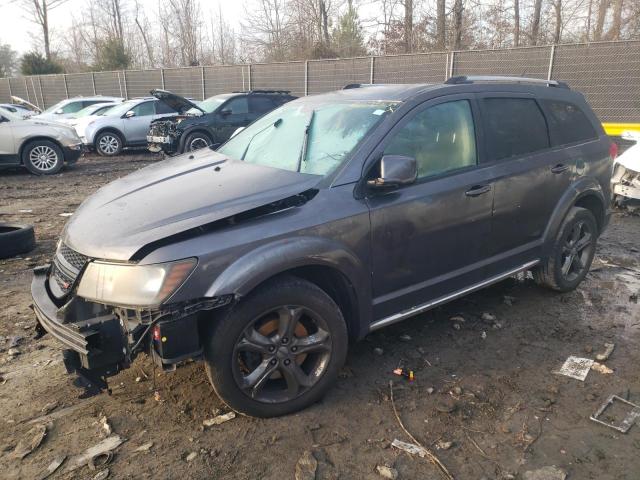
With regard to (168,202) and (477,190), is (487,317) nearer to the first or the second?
(477,190)

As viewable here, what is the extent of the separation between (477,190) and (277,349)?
71.3 inches

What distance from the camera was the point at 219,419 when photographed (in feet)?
9.58

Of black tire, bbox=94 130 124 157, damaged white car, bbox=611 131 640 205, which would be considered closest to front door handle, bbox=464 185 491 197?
damaged white car, bbox=611 131 640 205

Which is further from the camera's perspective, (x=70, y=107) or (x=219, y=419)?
(x=70, y=107)

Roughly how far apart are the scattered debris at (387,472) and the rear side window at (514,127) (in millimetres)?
2324

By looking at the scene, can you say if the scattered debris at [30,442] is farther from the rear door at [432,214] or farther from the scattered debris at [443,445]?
the scattered debris at [443,445]

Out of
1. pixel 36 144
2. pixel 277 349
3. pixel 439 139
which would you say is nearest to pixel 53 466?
pixel 277 349

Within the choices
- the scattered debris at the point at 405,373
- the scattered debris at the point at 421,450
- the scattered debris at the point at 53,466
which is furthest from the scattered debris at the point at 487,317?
the scattered debris at the point at 53,466

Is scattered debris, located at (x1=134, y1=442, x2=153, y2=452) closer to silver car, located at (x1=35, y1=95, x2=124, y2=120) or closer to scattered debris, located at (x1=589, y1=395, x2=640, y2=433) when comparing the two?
scattered debris, located at (x1=589, y1=395, x2=640, y2=433)

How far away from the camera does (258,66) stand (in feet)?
60.6

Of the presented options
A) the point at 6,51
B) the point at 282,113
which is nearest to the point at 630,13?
the point at 282,113

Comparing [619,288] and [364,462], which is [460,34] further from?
[364,462]

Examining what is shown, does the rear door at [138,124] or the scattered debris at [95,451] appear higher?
the rear door at [138,124]

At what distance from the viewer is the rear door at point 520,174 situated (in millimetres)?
3783
